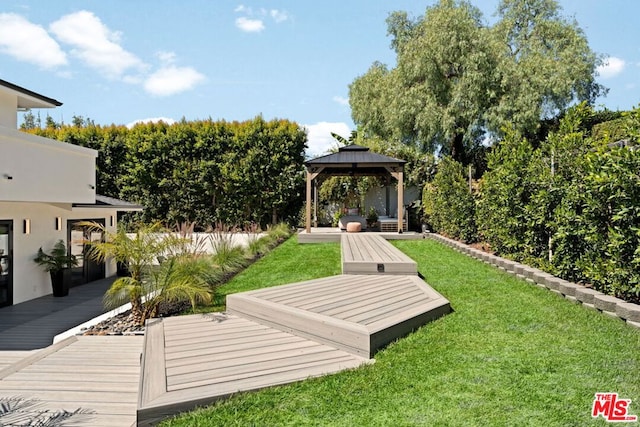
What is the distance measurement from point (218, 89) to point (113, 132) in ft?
33.8

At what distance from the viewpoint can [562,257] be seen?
19.6 feet

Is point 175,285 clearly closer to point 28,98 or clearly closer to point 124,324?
point 124,324

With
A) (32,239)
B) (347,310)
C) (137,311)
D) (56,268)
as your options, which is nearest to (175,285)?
(137,311)

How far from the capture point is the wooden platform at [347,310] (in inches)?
148

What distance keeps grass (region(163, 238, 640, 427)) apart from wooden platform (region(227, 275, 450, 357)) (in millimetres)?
177

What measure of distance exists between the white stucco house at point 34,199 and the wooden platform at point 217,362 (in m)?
4.14

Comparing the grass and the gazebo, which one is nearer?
the grass

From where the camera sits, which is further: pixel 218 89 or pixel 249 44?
pixel 218 89

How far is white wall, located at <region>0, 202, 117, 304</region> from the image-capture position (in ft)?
27.8

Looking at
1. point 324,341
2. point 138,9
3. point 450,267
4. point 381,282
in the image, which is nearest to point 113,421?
point 324,341

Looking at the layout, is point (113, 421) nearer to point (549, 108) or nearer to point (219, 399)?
point (219, 399)

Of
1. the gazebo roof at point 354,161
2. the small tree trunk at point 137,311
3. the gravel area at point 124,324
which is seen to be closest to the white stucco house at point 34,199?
the gravel area at point 124,324

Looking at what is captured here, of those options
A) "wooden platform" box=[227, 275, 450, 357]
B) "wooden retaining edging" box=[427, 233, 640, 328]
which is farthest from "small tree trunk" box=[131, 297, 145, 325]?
"wooden retaining edging" box=[427, 233, 640, 328]

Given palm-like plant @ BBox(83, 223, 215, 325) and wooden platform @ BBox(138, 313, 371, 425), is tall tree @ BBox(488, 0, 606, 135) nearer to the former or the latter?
palm-like plant @ BBox(83, 223, 215, 325)
